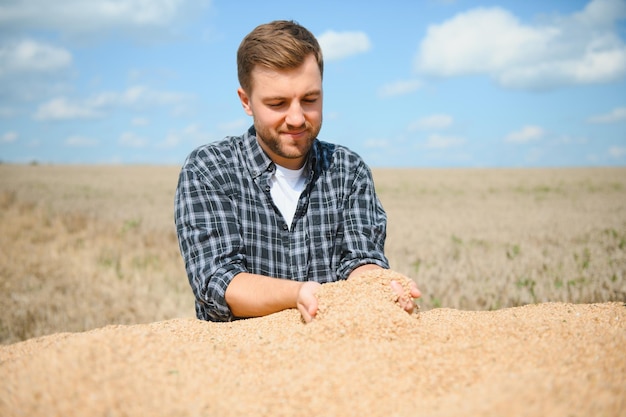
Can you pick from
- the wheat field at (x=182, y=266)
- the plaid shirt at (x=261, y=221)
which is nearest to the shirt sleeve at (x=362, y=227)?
the plaid shirt at (x=261, y=221)

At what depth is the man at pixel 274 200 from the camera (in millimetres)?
2783

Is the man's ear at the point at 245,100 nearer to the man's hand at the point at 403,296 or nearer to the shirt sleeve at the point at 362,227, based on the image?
the shirt sleeve at the point at 362,227

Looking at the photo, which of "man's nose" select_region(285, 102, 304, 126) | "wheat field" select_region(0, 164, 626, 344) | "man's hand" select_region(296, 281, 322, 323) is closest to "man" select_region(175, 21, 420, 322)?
"man's nose" select_region(285, 102, 304, 126)

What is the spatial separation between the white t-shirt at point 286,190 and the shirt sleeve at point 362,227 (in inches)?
13.1

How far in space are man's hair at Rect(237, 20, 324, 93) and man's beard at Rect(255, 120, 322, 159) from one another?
0.92 feet

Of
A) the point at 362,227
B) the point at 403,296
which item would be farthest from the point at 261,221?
the point at 403,296

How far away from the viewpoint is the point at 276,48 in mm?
2775

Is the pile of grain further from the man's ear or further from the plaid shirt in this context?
the man's ear

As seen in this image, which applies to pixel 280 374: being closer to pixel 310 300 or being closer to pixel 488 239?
pixel 310 300

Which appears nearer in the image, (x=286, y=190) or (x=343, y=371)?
(x=343, y=371)

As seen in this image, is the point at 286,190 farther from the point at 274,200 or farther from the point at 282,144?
the point at 282,144

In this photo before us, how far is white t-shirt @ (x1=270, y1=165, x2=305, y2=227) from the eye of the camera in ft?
10.4

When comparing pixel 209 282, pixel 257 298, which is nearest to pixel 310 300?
pixel 257 298

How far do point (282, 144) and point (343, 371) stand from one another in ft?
5.07
